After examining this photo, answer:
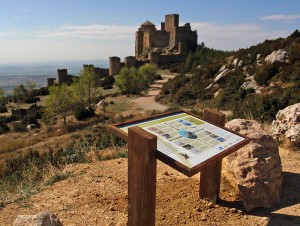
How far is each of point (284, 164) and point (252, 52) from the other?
69.1ft

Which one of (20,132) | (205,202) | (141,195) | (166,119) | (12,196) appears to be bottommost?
(20,132)

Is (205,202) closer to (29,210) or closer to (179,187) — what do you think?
(179,187)

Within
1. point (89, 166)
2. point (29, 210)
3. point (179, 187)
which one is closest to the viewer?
point (29, 210)

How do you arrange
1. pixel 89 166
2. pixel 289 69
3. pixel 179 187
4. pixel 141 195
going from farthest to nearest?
pixel 289 69
pixel 89 166
pixel 179 187
pixel 141 195

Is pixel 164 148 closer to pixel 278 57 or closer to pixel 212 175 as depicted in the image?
pixel 212 175

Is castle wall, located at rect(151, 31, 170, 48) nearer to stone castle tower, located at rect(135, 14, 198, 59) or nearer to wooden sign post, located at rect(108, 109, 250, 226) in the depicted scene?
stone castle tower, located at rect(135, 14, 198, 59)

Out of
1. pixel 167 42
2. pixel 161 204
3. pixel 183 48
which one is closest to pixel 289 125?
pixel 161 204

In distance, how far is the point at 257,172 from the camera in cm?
419

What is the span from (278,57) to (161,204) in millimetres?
18853

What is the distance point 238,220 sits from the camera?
13.0 feet

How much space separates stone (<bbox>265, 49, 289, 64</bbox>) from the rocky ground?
52.5 feet

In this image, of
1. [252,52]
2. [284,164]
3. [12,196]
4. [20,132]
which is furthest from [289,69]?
[20,132]

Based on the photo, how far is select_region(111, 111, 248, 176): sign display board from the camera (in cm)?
288

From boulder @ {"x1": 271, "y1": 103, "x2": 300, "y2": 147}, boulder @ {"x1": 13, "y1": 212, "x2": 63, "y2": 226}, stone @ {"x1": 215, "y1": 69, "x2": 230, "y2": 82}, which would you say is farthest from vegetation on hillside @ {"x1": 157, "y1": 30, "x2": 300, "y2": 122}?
boulder @ {"x1": 13, "y1": 212, "x2": 63, "y2": 226}
